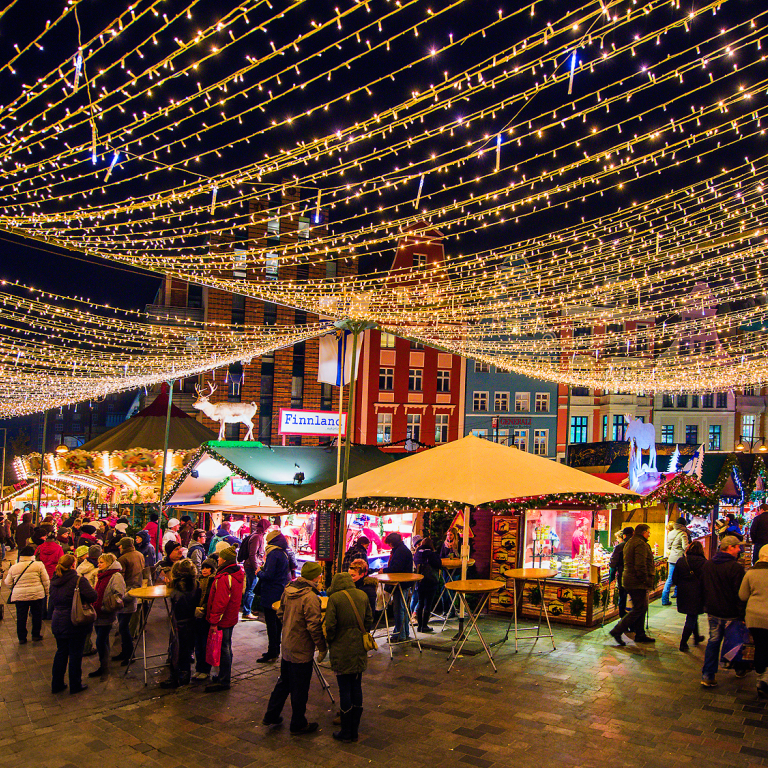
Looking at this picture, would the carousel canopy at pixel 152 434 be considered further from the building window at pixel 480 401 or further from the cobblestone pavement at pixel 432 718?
the building window at pixel 480 401

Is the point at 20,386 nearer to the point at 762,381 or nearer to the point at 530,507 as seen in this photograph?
the point at 530,507

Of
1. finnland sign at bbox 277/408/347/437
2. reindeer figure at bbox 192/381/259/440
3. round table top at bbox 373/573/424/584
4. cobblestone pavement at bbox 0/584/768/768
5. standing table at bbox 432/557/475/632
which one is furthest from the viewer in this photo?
reindeer figure at bbox 192/381/259/440

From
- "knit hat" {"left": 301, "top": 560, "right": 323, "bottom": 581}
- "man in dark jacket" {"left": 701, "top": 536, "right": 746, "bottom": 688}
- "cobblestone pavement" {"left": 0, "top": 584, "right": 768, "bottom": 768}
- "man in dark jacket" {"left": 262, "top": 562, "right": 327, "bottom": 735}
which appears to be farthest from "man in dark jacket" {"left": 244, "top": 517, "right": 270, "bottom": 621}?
"man in dark jacket" {"left": 701, "top": 536, "right": 746, "bottom": 688}

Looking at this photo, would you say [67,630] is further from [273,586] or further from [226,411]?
[226,411]

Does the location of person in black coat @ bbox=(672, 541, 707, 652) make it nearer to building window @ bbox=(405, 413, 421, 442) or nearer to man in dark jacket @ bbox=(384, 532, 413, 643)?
man in dark jacket @ bbox=(384, 532, 413, 643)

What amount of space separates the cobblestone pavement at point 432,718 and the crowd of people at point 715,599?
1.05ft

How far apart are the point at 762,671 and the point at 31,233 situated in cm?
914

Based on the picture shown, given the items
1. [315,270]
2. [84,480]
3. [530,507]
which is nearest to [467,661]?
[530,507]

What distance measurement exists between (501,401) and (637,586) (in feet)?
92.6

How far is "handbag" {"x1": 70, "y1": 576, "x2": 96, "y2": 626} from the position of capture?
21.4 ft

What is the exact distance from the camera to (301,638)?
555 cm

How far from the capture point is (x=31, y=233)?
23.1 ft

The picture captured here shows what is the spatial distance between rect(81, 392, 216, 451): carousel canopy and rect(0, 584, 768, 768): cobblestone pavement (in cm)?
925

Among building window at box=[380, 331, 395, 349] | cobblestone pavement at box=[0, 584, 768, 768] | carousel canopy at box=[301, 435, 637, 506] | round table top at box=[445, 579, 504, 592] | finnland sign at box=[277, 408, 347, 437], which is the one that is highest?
building window at box=[380, 331, 395, 349]
